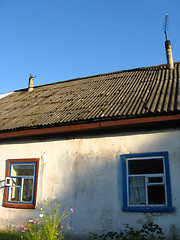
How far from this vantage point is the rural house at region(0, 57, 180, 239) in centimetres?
623

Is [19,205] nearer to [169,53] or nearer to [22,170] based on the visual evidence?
[22,170]

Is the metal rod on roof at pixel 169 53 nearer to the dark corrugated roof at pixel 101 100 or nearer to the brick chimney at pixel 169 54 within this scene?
the brick chimney at pixel 169 54

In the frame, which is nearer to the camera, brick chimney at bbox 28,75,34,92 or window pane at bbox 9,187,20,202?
window pane at bbox 9,187,20,202

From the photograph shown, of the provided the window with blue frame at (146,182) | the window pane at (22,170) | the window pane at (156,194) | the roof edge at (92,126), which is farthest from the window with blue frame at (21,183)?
the window pane at (156,194)

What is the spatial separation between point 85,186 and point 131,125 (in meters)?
2.19

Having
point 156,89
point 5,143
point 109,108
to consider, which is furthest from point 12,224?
point 156,89

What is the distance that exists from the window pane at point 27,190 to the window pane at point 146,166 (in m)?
3.36

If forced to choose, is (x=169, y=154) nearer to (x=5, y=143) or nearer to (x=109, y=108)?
(x=109, y=108)

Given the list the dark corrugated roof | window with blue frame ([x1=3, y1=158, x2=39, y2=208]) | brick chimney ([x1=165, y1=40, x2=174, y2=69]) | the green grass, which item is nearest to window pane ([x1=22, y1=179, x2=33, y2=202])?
window with blue frame ([x1=3, y1=158, x2=39, y2=208])

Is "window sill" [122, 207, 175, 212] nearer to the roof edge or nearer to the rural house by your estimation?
the rural house

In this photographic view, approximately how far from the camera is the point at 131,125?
6750 millimetres

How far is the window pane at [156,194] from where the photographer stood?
241 inches

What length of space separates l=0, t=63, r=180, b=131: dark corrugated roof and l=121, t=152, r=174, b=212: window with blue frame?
1.21 meters

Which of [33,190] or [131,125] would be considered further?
[33,190]
